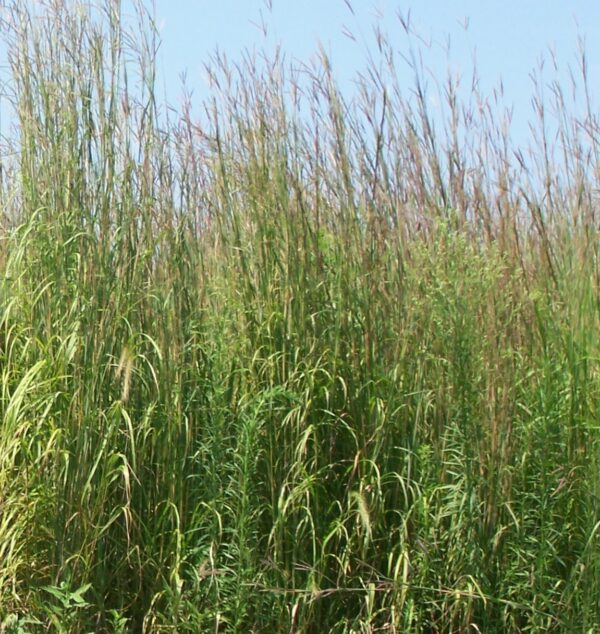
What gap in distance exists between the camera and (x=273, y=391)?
2.97 meters

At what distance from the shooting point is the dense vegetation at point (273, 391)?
300cm

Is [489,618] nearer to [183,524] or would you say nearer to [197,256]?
[183,524]

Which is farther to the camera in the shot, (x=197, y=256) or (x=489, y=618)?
(x=197, y=256)

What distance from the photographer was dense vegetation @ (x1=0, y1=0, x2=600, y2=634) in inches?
118

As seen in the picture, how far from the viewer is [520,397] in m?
3.29

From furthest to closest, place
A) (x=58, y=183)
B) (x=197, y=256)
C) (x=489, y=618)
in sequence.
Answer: (x=197, y=256) → (x=58, y=183) → (x=489, y=618)

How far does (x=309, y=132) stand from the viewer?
349 centimetres

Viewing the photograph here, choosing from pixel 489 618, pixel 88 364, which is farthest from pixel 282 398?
pixel 489 618

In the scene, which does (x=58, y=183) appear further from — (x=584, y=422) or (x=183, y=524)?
(x=584, y=422)

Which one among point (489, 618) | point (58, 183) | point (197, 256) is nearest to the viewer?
point (489, 618)

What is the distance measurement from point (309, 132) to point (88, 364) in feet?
3.57

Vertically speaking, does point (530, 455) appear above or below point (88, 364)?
below

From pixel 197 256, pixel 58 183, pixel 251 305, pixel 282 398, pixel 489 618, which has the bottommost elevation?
pixel 489 618

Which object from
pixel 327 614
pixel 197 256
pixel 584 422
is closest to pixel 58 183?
pixel 197 256
